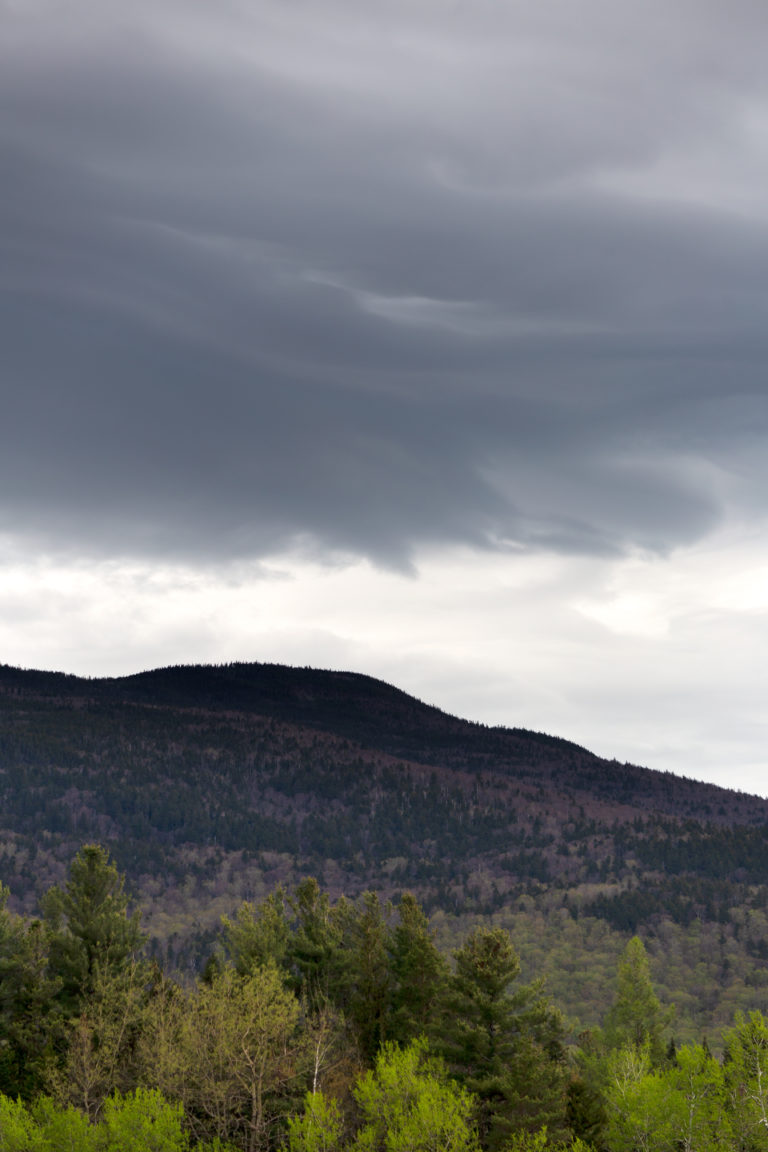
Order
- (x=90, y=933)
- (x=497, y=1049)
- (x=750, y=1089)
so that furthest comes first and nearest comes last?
(x=90, y=933)
(x=497, y=1049)
(x=750, y=1089)

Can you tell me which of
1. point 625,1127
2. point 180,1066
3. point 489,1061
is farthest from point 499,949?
point 180,1066

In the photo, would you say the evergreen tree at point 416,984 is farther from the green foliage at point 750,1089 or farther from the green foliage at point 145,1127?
the green foliage at point 145,1127

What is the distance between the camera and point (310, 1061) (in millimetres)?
60094

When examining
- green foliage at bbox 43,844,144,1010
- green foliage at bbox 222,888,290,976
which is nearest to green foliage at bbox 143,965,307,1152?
green foliage at bbox 43,844,144,1010

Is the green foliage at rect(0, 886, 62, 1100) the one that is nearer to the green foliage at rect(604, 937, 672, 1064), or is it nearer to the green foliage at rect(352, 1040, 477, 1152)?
the green foliage at rect(352, 1040, 477, 1152)

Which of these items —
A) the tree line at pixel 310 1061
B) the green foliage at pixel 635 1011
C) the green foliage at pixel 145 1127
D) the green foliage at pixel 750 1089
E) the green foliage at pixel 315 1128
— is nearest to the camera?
the green foliage at pixel 315 1128

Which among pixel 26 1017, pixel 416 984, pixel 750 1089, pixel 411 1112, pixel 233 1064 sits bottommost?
pixel 26 1017

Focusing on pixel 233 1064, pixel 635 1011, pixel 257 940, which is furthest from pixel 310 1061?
pixel 635 1011

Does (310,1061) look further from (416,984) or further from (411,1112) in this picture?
(416,984)

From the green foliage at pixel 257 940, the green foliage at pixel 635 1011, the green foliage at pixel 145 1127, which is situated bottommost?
the green foliage at pixel 145 1127

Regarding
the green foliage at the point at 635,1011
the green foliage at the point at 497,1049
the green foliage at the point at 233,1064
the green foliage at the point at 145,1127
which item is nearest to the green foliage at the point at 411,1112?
the green foliage at the point at 497,1049

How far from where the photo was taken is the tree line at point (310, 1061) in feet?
185

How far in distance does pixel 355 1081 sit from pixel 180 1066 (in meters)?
11.8

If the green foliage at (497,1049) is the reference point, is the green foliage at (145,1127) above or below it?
below
